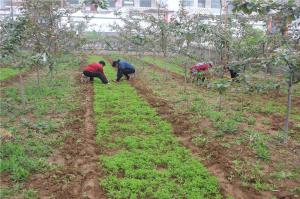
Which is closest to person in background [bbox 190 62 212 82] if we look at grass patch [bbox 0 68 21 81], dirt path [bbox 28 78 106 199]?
dirt path [bbox 28 78 106 199]

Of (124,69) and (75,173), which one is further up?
(124,69)

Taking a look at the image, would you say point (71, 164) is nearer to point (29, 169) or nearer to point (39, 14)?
point (29, 169)

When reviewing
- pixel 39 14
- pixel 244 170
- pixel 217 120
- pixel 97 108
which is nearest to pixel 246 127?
pixel 217 120

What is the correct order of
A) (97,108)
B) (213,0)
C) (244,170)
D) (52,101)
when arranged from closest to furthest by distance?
(244,170) < (97,108) < (52,101) < (213,0)

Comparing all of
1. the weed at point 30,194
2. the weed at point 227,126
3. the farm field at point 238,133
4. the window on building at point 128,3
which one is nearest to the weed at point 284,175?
the farm field at point 238,133

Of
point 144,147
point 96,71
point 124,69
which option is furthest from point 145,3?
point 144,147

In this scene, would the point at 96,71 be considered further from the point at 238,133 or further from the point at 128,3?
the point at 128,3

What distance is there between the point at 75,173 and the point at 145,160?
1.14 m

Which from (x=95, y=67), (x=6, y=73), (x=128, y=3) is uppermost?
(x=128, y=3)

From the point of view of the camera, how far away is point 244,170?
209 inches

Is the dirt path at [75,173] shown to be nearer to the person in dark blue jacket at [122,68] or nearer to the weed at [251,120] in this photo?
the weed at [251,120]

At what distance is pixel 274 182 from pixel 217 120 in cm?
299

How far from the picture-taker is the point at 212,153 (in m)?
5.95

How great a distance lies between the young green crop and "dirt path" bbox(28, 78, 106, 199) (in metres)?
0.16
